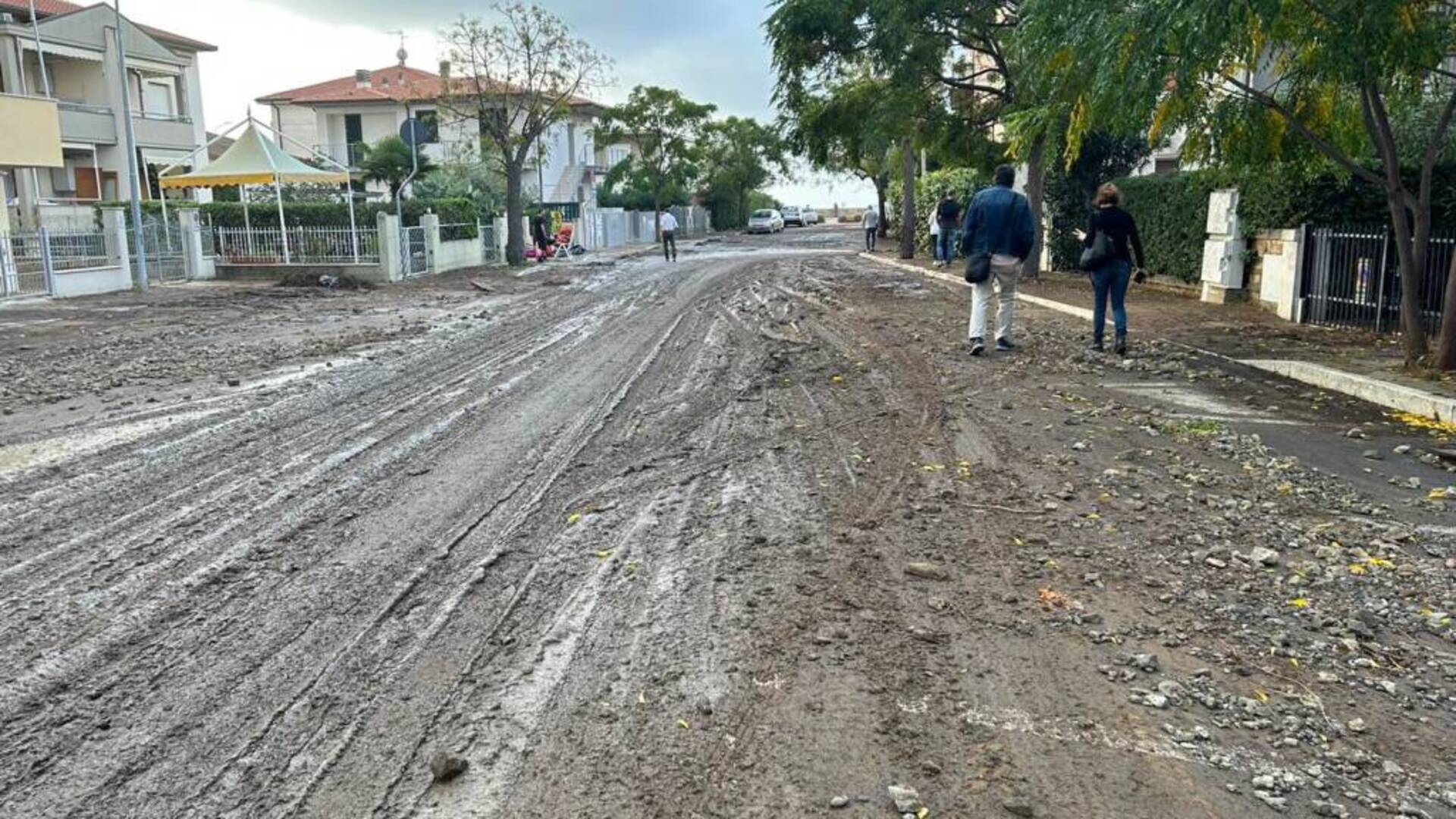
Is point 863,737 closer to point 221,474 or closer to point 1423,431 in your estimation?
point 221,474

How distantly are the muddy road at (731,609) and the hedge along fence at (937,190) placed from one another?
1907cm

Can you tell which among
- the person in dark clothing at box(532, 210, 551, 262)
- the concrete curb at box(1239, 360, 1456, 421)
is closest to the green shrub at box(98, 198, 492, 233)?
the person in dark clothing at box(532, 210, 551, 262)

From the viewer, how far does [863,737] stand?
3631mm

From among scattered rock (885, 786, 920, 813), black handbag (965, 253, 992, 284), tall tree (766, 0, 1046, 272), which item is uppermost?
tall tree (766, 0, 1046, 272)

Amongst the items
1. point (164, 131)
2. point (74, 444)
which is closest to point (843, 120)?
point (74, 444)

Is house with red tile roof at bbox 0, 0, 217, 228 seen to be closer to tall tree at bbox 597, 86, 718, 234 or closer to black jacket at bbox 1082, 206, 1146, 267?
tall tree at bbox 597, 86, 718, 234

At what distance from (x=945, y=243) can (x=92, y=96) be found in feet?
99.4

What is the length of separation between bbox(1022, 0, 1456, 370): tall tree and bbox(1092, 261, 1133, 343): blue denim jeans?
56.0 inches

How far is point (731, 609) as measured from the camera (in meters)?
4.70

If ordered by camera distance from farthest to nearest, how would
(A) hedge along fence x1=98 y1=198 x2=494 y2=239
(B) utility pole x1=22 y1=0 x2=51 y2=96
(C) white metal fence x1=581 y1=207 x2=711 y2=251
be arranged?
1. (C) white metal fence x1=581 y1=207 x2=711 y2=251
2. (B) utility pole x1=22 y1=0 x2=51 y2=96
3. (A) hedge along fence x1=98 y1=198 x2=494 y2=239

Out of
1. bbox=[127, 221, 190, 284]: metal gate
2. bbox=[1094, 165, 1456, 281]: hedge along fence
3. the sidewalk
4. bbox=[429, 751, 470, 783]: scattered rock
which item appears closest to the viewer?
bbox=[429, 751, 470, 783]: scattered rock

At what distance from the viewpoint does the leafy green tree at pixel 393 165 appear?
37.6 m

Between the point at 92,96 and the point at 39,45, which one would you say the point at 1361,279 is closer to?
the point at 39,45

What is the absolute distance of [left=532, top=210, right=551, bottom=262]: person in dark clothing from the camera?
34844mm
